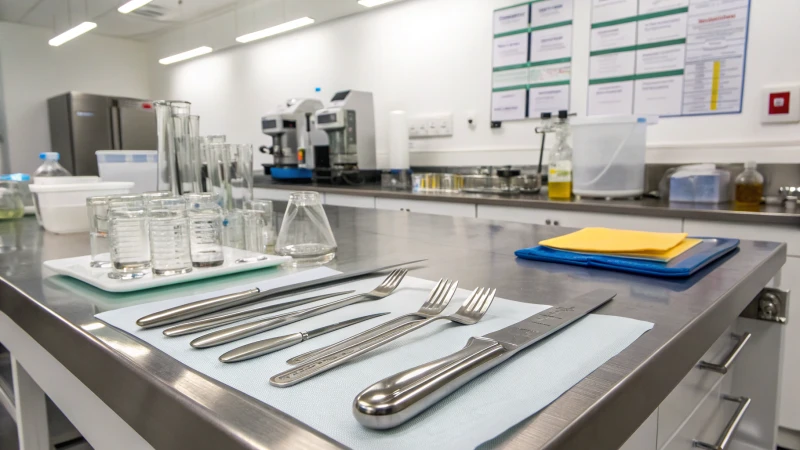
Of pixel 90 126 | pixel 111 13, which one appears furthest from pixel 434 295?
pixel 90 126

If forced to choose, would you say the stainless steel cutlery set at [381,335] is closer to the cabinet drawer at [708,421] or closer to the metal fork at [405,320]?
the metal fork at [405,320]

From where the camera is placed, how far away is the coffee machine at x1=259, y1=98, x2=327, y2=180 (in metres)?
3.37

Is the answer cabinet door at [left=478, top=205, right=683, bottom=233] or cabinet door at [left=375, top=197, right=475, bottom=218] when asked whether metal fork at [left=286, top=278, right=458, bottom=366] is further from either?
cabinet door at [left=375, top=197, right=475, bottom=218]

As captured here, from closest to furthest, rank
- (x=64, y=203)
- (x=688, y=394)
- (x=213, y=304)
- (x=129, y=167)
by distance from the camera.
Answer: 1. (x=213, y=304)
2. (x=688, y=394)
3. (x=64, y=203)
4. (x=129, y=167)

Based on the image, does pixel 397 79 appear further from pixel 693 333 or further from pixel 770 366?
pixel 693 333

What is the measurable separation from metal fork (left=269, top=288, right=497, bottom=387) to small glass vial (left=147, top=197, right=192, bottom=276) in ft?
1.25

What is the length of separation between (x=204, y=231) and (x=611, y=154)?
176 cm

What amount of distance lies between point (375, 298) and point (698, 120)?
7.05 feet

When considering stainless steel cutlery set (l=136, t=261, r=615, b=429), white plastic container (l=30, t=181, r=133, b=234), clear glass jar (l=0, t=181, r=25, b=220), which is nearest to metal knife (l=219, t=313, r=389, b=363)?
stainless steel cutlery set (l=136, t=261, r=615, b=429)

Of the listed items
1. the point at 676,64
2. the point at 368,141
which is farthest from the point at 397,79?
the point at 676,64

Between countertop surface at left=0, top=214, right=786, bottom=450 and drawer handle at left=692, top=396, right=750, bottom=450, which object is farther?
drawer handle at left=692, top=396, right=750, bottom=450

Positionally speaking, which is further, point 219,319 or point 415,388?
point 219,319

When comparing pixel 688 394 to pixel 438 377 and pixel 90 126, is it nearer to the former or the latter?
pixel 438 377

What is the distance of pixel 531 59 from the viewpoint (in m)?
2.71
